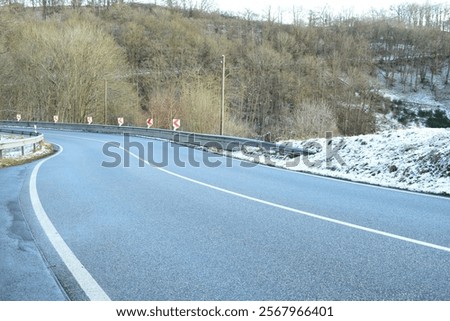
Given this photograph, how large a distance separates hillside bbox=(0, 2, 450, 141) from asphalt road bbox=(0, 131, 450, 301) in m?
12.7

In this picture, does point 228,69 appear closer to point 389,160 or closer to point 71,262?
point 389,160

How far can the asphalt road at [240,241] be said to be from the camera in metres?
3.66

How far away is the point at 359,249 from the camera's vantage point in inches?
185

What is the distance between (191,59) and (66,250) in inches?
3695

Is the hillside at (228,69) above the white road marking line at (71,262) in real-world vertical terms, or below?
above

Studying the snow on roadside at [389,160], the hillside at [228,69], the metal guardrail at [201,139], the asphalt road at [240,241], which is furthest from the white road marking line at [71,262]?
the hillside at [228,69]

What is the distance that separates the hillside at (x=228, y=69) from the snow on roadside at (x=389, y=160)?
22.6 ft

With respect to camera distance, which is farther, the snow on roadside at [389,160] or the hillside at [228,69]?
the hillside at [228,69]

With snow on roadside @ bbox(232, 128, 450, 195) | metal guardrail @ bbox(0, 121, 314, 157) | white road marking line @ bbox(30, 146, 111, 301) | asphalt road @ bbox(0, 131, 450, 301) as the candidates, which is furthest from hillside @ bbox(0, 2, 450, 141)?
white road marking line @ bbox(30, 146, 111, 301)

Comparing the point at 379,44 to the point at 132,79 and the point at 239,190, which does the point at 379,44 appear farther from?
the point at 239,190

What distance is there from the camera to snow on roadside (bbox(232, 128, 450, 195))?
9.91 m

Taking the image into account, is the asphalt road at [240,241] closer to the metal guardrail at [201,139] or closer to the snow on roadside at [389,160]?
the snow on roadside at [389,160]

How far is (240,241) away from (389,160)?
7.89 metres

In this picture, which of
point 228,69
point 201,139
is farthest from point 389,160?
point 228,69
